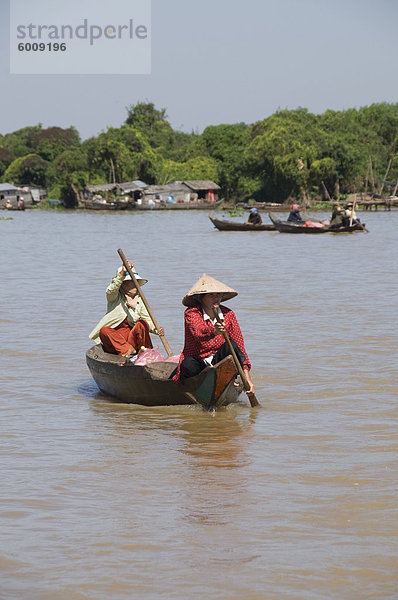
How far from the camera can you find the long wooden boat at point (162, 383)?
605 cm

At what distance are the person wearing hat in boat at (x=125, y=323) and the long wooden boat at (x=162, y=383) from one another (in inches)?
4.3

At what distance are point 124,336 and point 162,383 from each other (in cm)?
72

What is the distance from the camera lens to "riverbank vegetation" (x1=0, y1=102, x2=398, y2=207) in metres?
60.2

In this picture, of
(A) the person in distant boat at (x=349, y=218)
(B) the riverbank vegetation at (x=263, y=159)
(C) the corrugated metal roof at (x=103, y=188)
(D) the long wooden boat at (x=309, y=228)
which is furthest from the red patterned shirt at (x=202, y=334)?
(C) the corrugated metal roof at (x=103, y=188)

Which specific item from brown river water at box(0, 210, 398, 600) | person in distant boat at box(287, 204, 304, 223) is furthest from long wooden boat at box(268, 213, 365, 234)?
brown river water at box(0, 210, 398, 600)

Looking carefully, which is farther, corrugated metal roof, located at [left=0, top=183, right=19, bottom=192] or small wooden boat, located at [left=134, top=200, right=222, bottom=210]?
corrugated metal roof, located at [left=0, top=183, right=19, bottom=192]

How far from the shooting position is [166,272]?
17.8 metres

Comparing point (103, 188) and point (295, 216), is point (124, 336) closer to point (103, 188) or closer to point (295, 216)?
point (295, 216)

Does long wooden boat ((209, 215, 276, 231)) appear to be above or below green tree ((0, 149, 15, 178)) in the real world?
below

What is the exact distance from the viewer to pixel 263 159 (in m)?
60.8

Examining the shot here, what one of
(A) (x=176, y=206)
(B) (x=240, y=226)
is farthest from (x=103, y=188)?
(B) (x=240, y=226)

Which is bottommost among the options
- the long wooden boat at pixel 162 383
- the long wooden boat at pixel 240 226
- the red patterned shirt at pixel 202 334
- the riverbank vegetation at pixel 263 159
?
the long wooden boat at pixel 240 226

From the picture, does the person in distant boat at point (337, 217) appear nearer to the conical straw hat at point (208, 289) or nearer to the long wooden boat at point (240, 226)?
the long wooden boat at point (240, 226)

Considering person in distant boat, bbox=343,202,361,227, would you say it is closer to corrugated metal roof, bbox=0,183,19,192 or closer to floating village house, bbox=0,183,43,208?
floating village house, bbox=0,183,43,208
